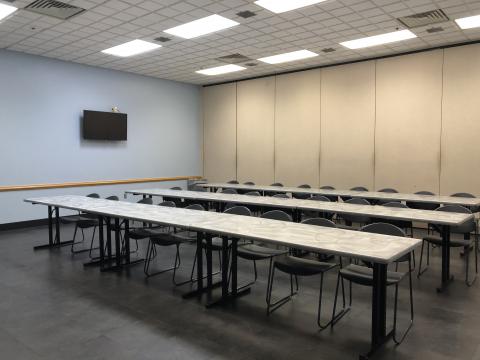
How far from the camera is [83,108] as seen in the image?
8492 mm

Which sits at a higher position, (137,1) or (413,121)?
(137,1)

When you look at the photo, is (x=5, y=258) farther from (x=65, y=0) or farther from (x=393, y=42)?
(x=393, y=42)

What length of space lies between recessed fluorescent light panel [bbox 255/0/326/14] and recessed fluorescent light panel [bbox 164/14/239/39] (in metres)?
0.76

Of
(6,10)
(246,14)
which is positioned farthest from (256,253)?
(6,10)

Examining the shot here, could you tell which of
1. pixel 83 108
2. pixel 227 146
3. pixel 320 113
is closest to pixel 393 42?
pixel 320 113

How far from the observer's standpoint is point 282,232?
3.43m

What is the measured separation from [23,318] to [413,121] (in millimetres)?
7167

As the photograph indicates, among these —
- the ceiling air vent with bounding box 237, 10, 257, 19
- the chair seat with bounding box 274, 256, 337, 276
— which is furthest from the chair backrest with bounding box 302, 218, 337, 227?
the ceiling air vent with bounding box 237, 10, 257, 19

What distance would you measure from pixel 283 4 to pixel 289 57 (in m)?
2.92

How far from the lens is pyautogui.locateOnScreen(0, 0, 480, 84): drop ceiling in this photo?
5.26 meters

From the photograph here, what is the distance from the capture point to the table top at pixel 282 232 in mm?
2814

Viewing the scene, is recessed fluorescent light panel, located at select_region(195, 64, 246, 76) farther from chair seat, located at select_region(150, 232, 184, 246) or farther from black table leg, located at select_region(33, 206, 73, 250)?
chair seat, located at select_region(150, 232, 184, 246)

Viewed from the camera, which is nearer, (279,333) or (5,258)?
(279,333)

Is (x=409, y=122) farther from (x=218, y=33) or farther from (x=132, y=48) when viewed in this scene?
(x=132, y=48)
